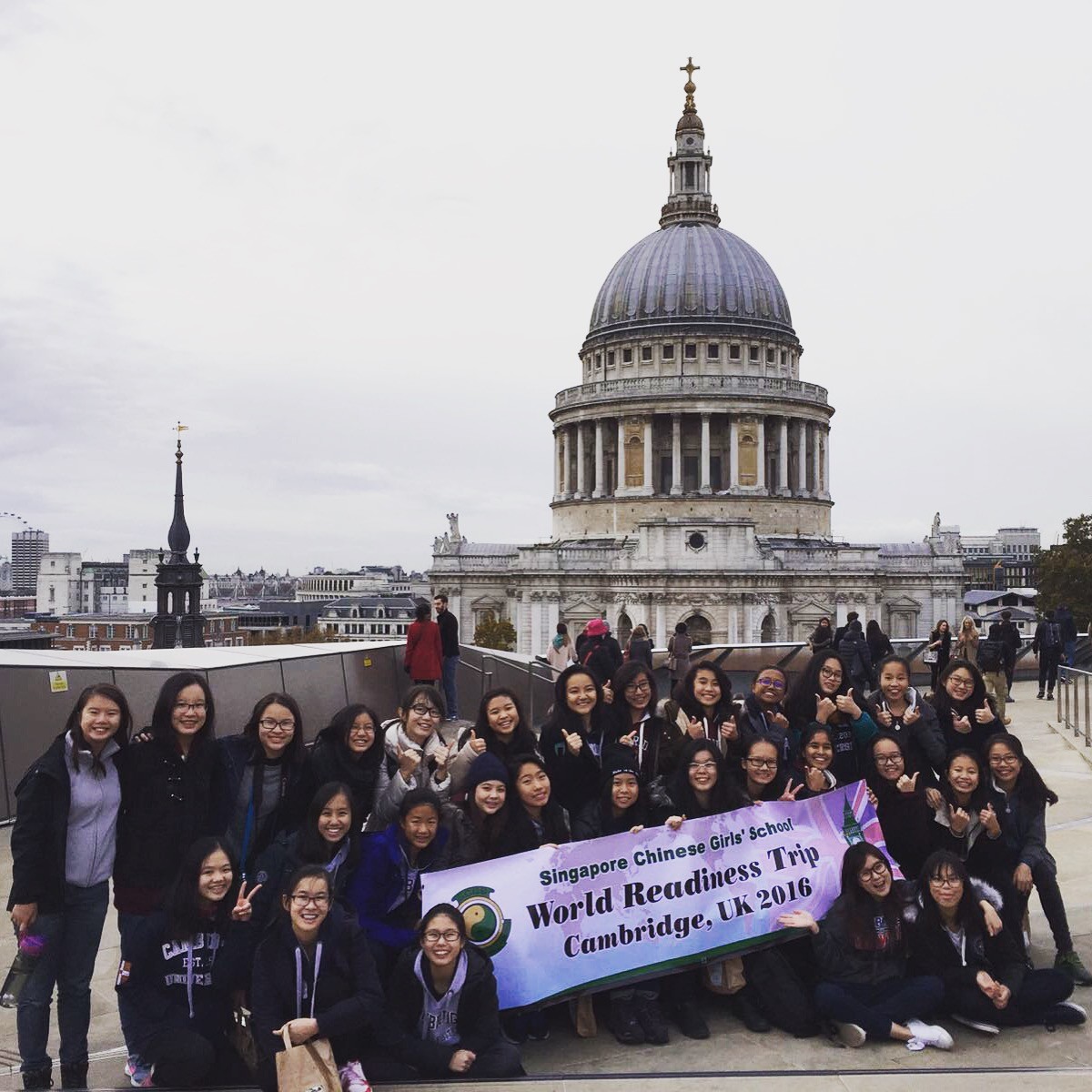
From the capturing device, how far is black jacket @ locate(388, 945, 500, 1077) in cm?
709

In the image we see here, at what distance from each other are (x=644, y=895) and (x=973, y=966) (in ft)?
7.02

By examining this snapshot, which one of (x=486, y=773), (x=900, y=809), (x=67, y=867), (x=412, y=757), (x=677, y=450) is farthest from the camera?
(x=677, y=450)

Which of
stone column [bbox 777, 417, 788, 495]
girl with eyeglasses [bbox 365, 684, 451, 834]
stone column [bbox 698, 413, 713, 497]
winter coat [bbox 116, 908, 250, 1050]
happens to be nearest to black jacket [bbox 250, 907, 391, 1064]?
winter coat [bbox 116, 908, 250, 1050]

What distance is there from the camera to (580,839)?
8336 millimetres

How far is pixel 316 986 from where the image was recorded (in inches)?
273

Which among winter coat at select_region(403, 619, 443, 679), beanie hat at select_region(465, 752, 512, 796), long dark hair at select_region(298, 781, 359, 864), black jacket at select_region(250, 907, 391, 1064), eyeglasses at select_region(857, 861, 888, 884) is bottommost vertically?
black jacket at select_region(250, 907, 391, 1064)

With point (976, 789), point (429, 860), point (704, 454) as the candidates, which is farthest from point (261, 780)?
point (704, 454)

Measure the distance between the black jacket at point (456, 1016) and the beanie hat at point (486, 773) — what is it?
1.13 metres

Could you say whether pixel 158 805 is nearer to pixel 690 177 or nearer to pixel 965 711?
pixel 965 711

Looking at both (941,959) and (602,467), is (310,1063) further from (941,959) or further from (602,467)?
(602,467)

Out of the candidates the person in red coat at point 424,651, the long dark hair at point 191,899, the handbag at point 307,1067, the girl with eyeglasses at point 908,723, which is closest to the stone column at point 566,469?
the person in red coat at point 424,651

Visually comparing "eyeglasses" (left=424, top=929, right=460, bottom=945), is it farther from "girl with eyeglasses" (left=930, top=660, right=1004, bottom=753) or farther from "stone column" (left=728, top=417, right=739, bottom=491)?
"stone column" (left=728, top=417, right=739, bottom=491)

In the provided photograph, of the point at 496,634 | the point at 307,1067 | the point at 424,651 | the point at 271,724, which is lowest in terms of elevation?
the point at 307,1067

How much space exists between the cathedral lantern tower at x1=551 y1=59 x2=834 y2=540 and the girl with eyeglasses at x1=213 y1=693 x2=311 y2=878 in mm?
64231
